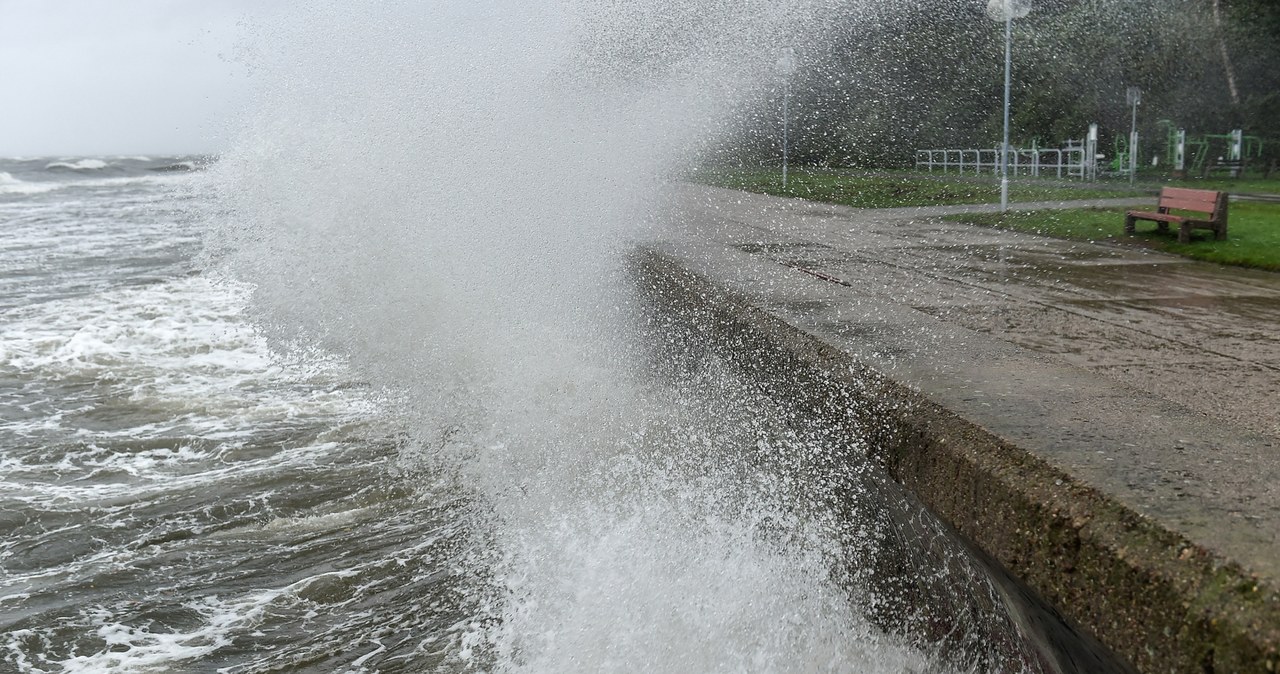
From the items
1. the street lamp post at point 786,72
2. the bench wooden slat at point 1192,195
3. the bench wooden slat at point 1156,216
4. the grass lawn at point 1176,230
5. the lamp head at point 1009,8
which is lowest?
the grass lawn at point 1176,230

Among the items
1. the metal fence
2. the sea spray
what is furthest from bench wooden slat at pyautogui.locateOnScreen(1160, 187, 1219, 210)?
the metal fence

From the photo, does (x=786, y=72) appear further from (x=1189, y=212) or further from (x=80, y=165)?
(x=80, y=165)

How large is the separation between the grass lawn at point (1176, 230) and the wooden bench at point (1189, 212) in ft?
0.34

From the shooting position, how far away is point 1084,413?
2965 millimetres

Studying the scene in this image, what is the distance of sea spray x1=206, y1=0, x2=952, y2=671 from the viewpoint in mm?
3488

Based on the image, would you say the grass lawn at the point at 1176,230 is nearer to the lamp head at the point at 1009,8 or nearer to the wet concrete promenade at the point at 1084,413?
the wet concrete promenade at the point at 1084,413

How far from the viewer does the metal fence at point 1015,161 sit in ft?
80.6

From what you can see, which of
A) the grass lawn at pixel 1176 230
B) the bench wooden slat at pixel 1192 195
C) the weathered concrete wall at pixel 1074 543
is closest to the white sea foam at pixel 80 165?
the grass lawn at pixel 1176 230

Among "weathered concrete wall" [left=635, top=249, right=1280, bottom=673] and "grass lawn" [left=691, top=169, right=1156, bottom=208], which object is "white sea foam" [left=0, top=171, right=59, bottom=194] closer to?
"grass lawn" [left=691, top=169, right=1156, bottom=208]

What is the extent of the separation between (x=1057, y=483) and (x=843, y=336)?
6.71 ft

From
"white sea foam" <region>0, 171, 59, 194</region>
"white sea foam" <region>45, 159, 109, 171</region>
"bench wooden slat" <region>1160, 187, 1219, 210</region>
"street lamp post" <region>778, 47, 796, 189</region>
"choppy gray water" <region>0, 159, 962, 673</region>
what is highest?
"street lamp post" <region>778, 47, 796, 189</region>

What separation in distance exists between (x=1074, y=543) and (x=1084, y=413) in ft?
3.13

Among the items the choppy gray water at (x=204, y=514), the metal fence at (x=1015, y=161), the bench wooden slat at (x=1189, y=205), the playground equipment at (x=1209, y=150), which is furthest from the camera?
the metal fence at (x=1015, y=161)

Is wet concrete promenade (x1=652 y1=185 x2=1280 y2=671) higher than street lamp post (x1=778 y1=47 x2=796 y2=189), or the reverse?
street lamp post (x1=778 y1=47 x2=796 y2=189)
